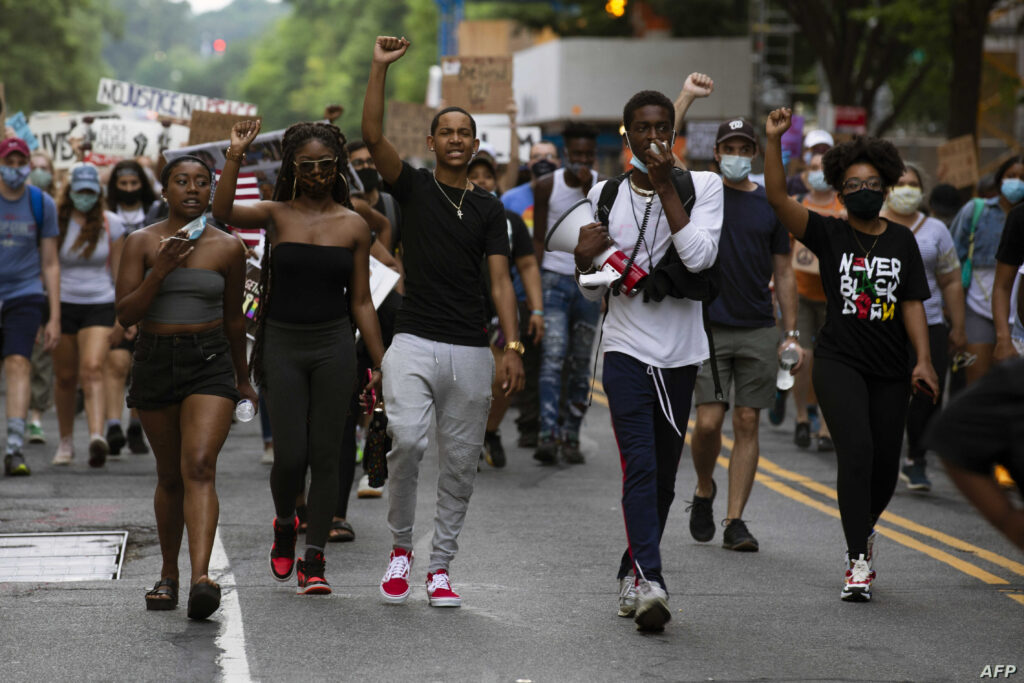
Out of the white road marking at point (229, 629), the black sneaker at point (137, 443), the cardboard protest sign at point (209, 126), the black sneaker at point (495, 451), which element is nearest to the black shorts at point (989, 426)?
the white road marking at point (229, 629)

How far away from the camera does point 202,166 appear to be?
22.4 ft

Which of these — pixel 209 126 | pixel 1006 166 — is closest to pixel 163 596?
pixel 1006 166

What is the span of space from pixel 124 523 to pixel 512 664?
3595 millimetres

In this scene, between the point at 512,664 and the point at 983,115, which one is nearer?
the point at 512,664

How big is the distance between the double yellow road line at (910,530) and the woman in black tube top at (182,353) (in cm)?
360

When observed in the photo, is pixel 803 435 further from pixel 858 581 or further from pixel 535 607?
pixel 535 607

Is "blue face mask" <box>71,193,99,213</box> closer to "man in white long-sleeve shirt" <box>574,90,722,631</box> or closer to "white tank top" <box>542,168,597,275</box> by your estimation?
"white tank top" <box>542,168,597,275</box>

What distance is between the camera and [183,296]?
6.69 m

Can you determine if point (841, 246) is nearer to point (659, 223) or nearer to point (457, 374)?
point (659, 223)

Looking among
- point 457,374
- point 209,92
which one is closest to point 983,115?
point 457,374

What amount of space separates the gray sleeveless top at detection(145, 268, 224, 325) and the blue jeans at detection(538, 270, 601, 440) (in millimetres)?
4753

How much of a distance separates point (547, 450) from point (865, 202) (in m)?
4.57

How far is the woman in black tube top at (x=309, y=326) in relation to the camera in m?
6.91

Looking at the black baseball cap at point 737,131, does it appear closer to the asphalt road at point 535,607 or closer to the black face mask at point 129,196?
the asphalt road at point 535,607
